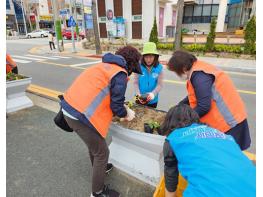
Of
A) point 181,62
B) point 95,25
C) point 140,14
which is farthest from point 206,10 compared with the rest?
point 181,62

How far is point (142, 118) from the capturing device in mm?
2836

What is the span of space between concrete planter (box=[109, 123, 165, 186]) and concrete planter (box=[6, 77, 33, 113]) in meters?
3.05

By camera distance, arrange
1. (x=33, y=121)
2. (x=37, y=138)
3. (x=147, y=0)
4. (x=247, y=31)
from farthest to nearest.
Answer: (x=147, y=0) → (x=247, y=31) → (x=33, y=121) → (x=37, y=138)

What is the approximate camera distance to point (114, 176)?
2865mm

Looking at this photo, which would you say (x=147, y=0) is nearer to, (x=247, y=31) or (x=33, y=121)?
(x=247, y=31)

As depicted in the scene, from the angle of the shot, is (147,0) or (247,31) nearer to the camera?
(247,31)

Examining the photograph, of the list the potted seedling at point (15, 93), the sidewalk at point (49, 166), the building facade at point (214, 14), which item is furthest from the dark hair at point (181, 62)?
the building facade at point (214, 14)

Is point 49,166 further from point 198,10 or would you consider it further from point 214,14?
point 198,10

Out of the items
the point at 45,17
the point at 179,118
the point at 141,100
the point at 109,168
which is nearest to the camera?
the point at 179,118

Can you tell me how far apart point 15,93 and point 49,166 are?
256 cm

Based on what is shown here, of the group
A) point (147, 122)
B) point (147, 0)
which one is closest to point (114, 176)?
point (147, 122)

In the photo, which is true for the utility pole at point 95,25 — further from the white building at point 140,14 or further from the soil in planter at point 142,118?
the soil in planter at point 142,118

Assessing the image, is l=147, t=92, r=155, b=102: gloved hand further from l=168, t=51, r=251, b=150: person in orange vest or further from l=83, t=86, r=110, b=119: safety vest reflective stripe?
l=83, t=86, r=110, b=119: safety vest reflective stripe
